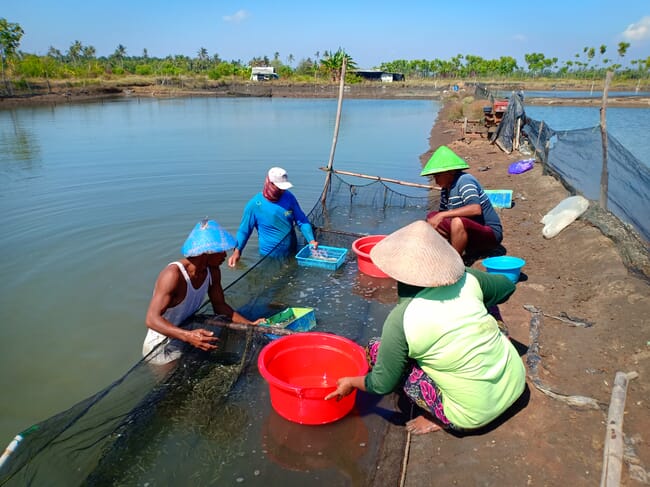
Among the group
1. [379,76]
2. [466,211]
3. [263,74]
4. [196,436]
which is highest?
[263,74]

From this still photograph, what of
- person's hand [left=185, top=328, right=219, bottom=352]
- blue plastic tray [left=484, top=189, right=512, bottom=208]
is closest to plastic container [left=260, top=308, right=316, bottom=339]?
person's hand [left=185, top=328, right=219, bottom=352]

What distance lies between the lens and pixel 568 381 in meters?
2.71

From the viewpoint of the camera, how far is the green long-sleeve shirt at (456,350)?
6.02 feet

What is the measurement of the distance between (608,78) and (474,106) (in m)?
15.4

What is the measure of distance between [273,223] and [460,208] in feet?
6.44

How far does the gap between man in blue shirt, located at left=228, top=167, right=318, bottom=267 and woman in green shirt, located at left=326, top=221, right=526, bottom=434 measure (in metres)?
2.52

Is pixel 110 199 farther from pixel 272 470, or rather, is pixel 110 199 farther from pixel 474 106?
pixel 474 106

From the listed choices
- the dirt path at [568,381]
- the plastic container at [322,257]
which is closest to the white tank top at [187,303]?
the dirt path at [568,381]

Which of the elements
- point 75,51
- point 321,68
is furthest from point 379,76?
point 75,51

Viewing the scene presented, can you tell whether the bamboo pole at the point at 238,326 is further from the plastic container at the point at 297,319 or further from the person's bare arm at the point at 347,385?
the person's bare arm at the point at 347,385

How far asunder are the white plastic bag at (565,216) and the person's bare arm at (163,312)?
189 inches

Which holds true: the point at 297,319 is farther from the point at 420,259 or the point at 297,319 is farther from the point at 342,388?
the point at 420,259

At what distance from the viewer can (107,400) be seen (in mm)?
2352

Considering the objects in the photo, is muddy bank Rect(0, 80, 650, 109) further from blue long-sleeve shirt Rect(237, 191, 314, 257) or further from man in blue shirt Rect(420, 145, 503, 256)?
blue long-sleeve shirt Rect(237, 191, 314, 257)
